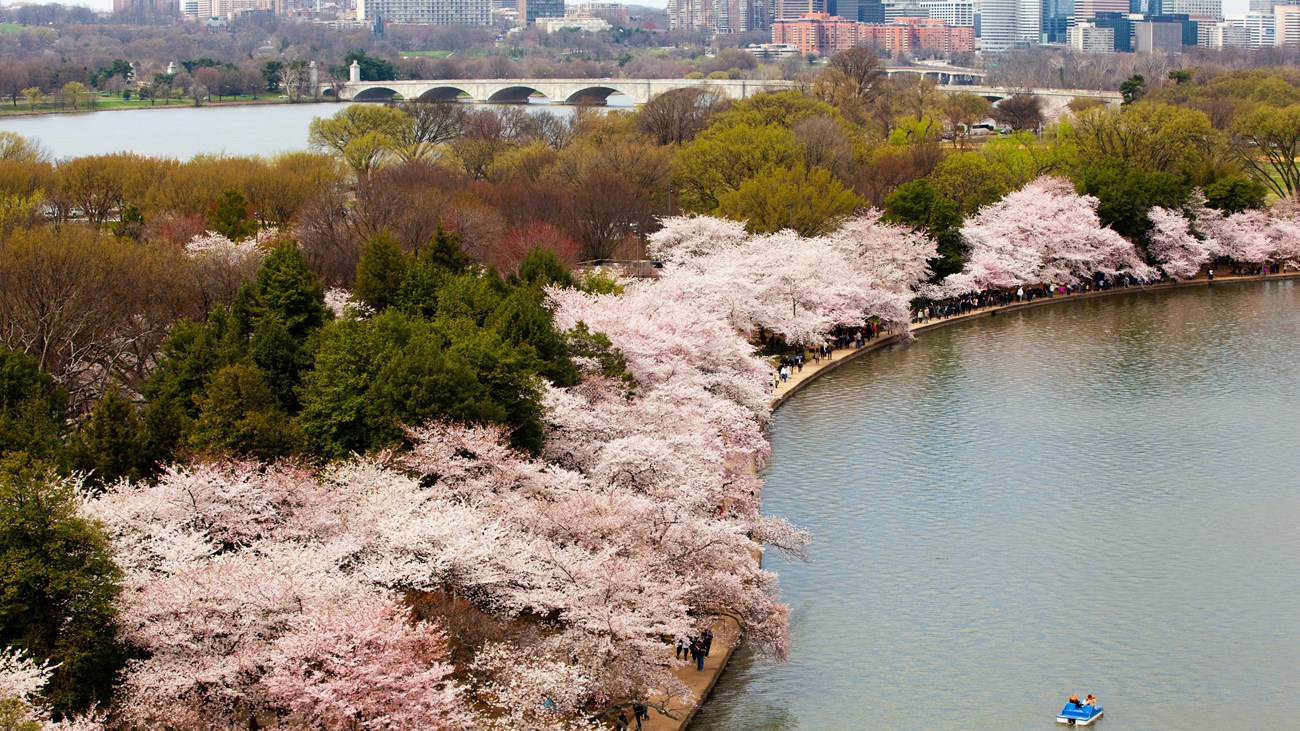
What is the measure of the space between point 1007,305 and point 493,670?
37227 millimetres

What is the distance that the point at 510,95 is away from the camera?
134 metres

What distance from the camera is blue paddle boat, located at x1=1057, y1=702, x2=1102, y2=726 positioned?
2019cm

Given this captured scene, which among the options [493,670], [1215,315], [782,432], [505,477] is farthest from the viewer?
[1215,315]

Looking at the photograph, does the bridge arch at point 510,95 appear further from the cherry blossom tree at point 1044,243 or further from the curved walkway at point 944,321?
the curved walkway at point 944,321

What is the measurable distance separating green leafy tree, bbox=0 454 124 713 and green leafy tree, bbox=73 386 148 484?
526 cm

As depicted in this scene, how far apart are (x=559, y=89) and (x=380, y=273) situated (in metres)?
94.8

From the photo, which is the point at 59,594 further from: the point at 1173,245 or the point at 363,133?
the point at 363,133

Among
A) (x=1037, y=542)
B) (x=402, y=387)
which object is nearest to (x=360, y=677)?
(x=402, y=387)

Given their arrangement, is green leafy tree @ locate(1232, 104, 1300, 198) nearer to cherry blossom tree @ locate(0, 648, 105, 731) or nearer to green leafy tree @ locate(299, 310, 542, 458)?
green leafy tree @ locate(299, 310, 542, 458)

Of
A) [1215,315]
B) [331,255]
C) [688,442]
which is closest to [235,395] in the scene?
[688,442]

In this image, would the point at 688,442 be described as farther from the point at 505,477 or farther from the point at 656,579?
the point at 656,579

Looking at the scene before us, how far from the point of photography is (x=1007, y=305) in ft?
174

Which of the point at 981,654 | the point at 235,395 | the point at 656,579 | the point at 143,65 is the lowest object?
the point at 981,654

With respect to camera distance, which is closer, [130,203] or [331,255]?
[331,255]
